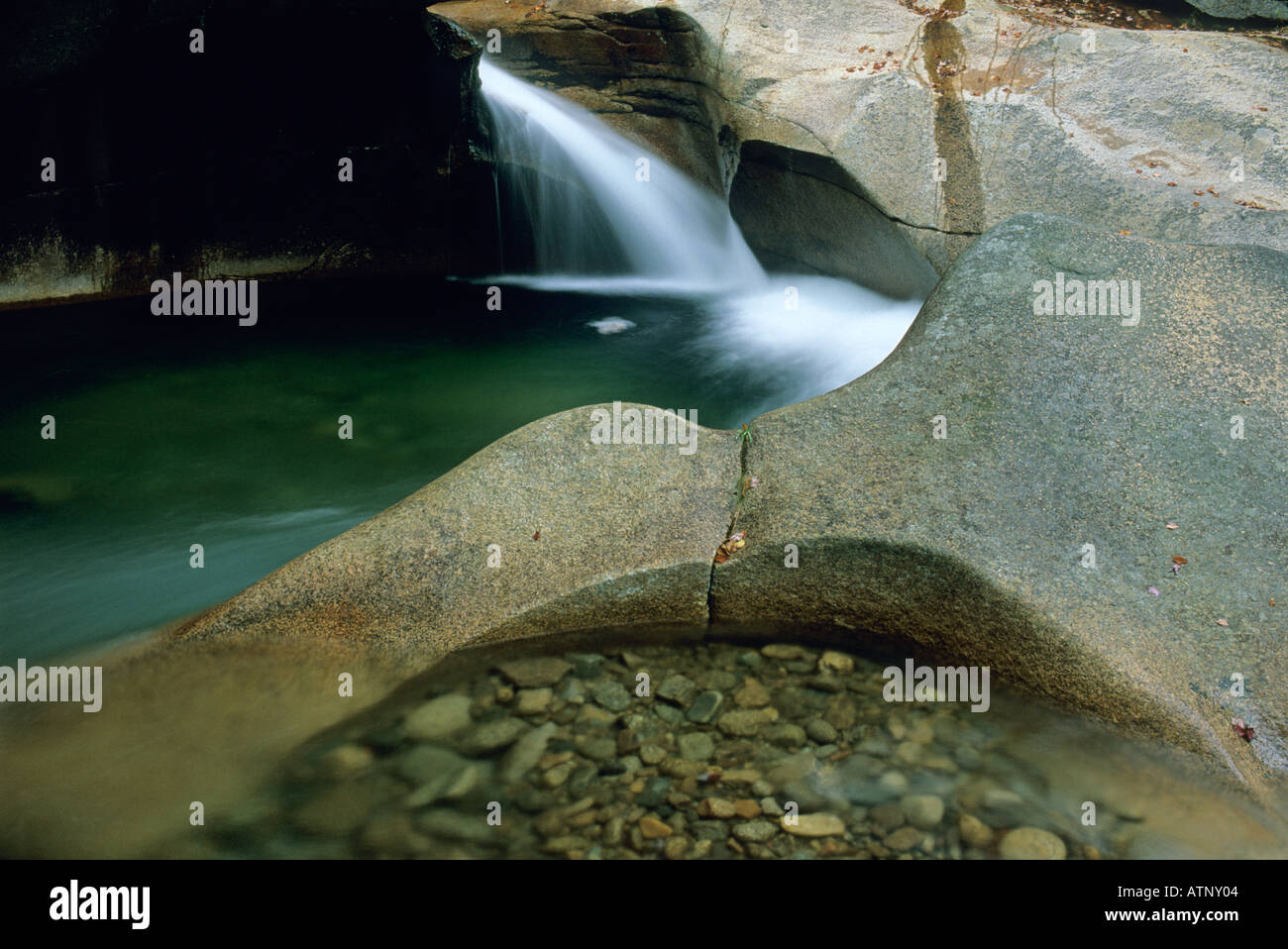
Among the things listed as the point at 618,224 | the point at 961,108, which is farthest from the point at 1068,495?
the point at 618,224

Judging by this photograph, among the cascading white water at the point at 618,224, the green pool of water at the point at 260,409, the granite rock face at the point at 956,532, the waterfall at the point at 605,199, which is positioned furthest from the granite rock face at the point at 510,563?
the waterfall at the point at 605,199

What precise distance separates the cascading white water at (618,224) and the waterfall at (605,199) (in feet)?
0.04

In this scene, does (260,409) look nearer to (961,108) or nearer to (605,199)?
(605,199)

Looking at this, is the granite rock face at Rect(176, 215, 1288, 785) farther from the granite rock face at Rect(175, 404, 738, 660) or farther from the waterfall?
the waterfall

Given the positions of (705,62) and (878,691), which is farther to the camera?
(705,62)

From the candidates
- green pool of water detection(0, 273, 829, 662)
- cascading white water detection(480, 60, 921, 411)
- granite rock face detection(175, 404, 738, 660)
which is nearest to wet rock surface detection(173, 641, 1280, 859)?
granite rock face detection(175, 404, 738, 660)

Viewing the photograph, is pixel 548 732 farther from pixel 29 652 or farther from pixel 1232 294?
pixel 1232 294

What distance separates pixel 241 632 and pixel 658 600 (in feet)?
6.28

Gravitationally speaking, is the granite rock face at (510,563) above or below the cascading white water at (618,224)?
below

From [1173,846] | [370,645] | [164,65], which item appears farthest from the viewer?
[164,65]

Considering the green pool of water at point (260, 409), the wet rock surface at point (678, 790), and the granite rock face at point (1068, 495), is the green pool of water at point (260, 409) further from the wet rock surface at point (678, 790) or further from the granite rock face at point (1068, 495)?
the granite rock face at point (1068, 495)

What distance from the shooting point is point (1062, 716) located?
4066 millimetres

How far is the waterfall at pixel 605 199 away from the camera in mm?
10555

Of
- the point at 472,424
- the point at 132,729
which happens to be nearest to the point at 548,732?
the point at 132,729
